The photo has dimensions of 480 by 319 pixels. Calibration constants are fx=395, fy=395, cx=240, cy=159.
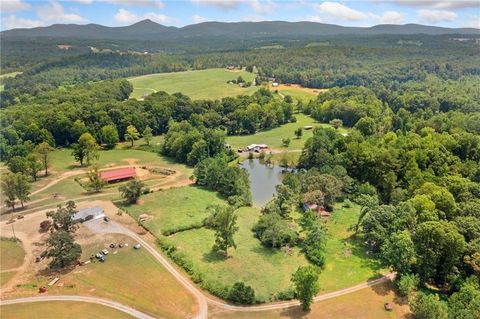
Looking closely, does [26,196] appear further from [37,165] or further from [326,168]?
[326,168]

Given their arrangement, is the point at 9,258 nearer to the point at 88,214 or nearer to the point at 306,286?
the point at 88,214

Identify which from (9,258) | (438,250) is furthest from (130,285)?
(438,250)

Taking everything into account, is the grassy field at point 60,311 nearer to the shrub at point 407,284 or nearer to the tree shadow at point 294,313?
the tree shadow at point 294,313

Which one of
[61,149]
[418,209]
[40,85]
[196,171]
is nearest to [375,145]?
[418,209]

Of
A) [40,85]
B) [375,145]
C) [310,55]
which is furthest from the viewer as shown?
[310,55]

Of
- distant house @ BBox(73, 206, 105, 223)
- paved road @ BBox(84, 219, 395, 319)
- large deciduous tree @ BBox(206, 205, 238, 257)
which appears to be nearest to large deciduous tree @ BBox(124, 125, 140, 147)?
distant house @ BBox(73, 206, 105, 223)

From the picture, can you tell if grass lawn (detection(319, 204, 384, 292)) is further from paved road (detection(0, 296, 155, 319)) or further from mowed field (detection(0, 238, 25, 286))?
mowed field (detection(0, 238, 25, 286))

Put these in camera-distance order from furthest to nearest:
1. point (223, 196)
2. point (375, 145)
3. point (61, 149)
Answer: point (61, 149), point (375, 145), point (223, 196)
